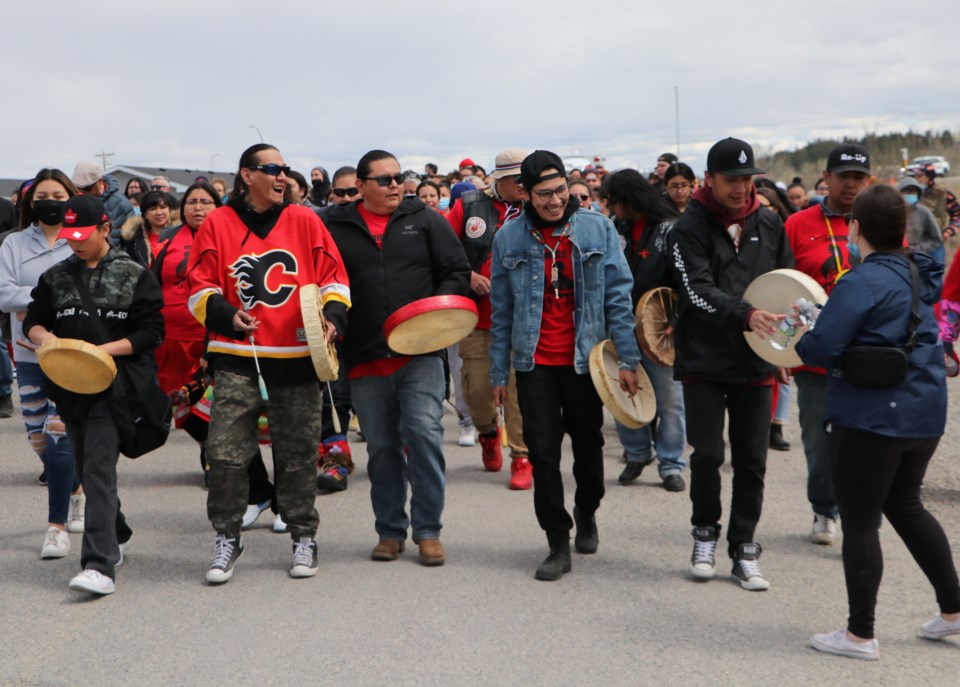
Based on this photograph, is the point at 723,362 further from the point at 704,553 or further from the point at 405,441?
the point at 405,441

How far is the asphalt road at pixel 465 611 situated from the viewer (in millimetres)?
4582

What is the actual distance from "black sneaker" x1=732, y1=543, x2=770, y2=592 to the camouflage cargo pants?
7.65 feet

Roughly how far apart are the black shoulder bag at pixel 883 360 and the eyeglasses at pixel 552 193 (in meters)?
1.94

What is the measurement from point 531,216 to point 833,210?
183 centimetres

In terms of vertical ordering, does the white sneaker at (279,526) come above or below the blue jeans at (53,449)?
below

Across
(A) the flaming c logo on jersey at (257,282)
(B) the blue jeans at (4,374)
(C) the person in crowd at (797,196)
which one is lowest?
(B) the blue jeans at (4,374)

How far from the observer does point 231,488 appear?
5984 millimetres

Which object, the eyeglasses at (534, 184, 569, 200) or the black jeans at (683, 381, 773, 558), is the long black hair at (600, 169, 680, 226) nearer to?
the eyeglasses at (534, 184, 569, 200)

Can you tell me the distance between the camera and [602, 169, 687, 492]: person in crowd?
8.15 metres

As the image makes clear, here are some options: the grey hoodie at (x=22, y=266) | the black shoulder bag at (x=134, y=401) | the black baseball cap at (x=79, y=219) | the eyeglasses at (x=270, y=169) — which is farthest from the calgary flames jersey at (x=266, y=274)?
the grey hoodie at (x=22, y=266)

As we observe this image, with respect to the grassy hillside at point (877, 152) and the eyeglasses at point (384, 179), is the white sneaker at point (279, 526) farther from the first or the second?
the grassy hillside at point (877, 152)

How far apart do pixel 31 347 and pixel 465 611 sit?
128 inches

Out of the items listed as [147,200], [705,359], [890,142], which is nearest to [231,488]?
[705,359]

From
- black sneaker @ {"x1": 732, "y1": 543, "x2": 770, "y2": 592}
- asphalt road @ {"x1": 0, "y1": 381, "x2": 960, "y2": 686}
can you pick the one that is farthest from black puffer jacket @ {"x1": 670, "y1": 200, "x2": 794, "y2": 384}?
asphalt road @ {"x1": 0, "y1": 381, "x2": 960, "y2": 686}
